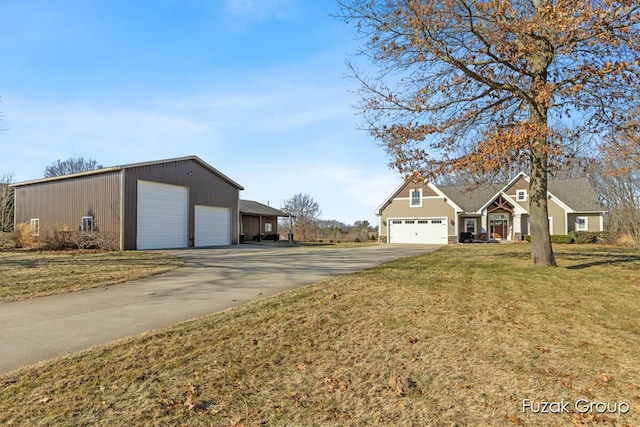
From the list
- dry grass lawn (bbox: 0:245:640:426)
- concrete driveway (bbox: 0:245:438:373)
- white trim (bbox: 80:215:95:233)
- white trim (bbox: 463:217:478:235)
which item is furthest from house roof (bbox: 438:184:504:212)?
white trim (bbox: 80:215:95:233)

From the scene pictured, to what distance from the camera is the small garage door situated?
3062cm

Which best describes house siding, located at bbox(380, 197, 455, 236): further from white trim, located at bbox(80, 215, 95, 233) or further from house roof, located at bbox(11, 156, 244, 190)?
white trim, located at bbox(80, 215, 95, 233)

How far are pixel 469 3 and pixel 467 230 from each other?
2666 centimetres

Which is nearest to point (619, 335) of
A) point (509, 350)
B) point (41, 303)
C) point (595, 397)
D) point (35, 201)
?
point (509, 350)

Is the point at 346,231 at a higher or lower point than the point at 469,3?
lower

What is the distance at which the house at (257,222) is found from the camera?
33.6m

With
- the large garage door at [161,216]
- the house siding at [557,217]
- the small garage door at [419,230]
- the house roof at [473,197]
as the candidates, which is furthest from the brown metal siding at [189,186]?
the house siding at [557,217]

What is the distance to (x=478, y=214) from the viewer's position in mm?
32406

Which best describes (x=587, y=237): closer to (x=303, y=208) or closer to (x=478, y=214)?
(x=478, y=214)

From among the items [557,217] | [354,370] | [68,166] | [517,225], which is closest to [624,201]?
[557,217]

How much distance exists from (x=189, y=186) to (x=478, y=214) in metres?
24.2

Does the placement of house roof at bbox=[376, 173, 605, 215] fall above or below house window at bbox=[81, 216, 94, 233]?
above

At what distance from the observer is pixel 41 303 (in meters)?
6.81

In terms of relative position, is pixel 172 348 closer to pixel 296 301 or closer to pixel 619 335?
pixel 296 301
